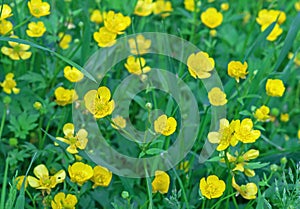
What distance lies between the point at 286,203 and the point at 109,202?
0.53 meters

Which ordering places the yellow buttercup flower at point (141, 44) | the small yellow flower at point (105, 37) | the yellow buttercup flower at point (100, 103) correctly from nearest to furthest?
the yellow buttercup flower at point (100, 103), the small yellow flower at point (105, 37), the yellow buttercup flower at point (141, 44)

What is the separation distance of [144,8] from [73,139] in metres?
0.79

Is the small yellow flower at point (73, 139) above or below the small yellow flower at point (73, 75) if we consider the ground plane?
below

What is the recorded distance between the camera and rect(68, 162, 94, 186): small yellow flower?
1619 millimetres

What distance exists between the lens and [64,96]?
1859mm

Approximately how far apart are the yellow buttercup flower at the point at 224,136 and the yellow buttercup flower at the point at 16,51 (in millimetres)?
A: 721

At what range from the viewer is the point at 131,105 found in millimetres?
2164

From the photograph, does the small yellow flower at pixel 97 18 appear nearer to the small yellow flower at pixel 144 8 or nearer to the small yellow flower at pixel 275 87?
the small yellow flower at pixel 144 8

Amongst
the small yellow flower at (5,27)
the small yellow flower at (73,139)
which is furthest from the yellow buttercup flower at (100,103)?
the small yellow flower at (5,27)

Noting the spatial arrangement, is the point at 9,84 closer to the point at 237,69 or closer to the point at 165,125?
the point at 165,125

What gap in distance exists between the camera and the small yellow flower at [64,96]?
1.86 metres

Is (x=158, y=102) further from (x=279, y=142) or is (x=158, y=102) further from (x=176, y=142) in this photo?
(x=279, y=142)

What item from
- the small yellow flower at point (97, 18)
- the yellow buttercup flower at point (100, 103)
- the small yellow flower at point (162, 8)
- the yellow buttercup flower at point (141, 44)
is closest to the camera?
the yellow buttercup flower at point (100, 103)

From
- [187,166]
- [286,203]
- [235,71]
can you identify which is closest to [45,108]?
[187,166]
